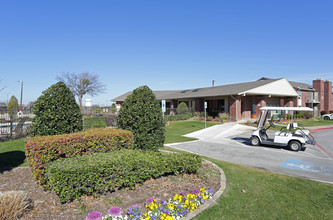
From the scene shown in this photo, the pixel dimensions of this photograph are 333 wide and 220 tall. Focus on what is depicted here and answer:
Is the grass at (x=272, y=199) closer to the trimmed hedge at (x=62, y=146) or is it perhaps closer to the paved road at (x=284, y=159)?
the paved road at (x=284, y=159)

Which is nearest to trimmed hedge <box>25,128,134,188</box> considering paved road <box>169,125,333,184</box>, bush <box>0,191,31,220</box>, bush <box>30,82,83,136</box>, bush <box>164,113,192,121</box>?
bush <box>30,82,83,136</box>

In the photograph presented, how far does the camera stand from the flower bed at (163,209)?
10.7 feet

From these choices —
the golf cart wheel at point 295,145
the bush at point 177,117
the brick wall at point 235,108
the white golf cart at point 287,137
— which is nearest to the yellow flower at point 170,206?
the white golf cart at point 287,137

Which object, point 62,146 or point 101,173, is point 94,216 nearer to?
point 101,173

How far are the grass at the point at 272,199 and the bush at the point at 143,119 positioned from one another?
8.32ft

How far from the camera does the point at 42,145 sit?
13.7 ft

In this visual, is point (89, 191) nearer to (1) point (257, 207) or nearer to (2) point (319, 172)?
(1) point (257, 207)

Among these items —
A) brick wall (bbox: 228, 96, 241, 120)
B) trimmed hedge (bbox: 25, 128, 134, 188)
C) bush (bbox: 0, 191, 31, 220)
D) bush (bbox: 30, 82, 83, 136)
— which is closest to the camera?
bush (bbox: 0, 191, 31, 220)

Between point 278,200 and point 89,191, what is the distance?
3.83 m

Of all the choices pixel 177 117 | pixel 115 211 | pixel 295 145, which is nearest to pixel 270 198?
pixel 115 211

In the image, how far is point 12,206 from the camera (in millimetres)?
3174

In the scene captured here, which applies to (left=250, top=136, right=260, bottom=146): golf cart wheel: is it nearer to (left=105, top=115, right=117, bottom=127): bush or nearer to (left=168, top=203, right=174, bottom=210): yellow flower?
(left=168, top=203, right=174, bottom=210): yellow flower

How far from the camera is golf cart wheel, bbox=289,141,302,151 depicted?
9569 mm

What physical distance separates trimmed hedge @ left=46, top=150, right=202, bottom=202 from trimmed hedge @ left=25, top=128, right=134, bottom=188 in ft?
1.14
